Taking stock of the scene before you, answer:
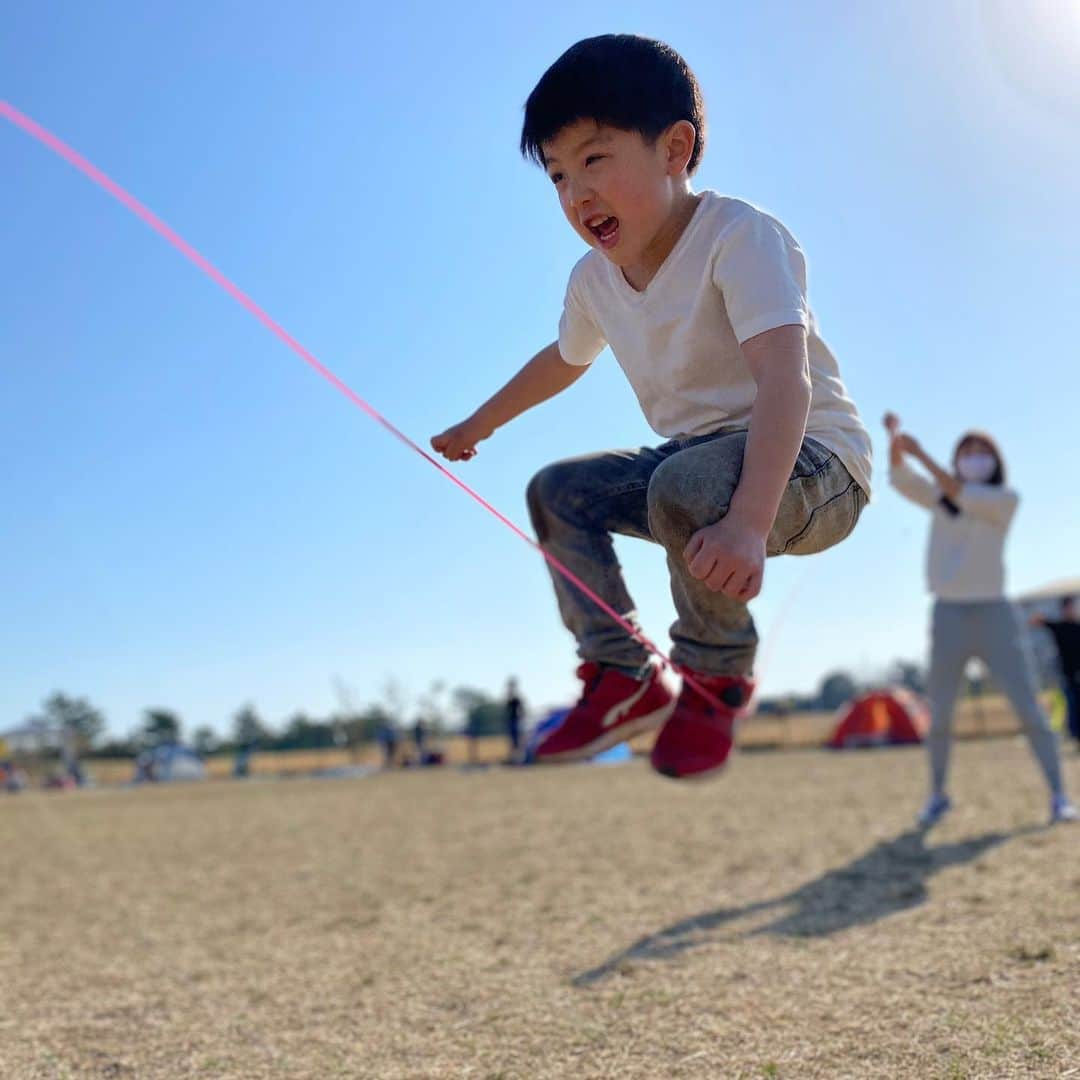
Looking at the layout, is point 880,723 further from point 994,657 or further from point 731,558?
point 731,558

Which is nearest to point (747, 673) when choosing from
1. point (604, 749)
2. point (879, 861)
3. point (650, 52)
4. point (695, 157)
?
point (604, 749)

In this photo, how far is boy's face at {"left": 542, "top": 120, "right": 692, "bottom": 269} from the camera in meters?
2.34

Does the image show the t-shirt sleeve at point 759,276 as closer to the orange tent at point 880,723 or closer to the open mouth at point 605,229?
the open mouth at point 605,229

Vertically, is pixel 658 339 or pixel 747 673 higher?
pixel 658 339

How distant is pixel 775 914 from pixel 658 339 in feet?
10.2

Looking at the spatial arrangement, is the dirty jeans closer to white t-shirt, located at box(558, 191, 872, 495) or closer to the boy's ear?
white t-shirt, located at box(558, 191, 872, 495)

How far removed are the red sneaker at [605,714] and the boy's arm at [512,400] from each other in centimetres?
66

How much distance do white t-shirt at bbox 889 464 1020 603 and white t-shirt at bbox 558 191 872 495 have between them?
4020 mm

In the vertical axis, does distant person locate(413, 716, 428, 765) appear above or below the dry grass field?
above

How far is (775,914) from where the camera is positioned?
4.83 meters

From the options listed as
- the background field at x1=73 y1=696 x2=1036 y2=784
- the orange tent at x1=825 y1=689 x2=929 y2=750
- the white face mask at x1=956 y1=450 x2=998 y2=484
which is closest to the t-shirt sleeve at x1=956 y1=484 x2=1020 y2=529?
the white face mask at x1=956 y1=450 x2=998 y2=484

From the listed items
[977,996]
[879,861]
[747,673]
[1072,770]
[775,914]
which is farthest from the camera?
[1072,770]

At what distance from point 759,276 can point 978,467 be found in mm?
4824

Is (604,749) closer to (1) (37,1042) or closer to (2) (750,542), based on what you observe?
(2) (750,542)
